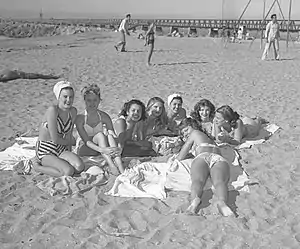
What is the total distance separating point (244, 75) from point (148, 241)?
842 cm

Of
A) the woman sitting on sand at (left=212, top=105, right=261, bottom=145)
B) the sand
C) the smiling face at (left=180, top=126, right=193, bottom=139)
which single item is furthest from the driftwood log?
the smiling face at (left=180, top=126, right=193, bottom=139)

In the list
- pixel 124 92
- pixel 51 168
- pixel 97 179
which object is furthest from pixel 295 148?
pixel 124 92

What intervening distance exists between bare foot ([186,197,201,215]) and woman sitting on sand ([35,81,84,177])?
1333 mm

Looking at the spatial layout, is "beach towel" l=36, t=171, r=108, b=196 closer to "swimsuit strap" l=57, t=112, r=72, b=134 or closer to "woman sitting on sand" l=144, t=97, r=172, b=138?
"swimsuit strap" l=57, t=112, r=72, b=134

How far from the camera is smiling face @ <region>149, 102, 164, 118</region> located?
5.34 m

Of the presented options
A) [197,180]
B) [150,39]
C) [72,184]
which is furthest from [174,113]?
[150,39]

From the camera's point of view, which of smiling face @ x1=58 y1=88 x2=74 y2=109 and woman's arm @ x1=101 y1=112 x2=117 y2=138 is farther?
woman's arm @ x1=101 y1=112 x2=117 y2=138

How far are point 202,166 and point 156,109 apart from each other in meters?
1.51

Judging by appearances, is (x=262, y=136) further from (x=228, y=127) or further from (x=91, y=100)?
(x=91, y=100)

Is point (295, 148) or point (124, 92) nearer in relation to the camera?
point (295, 148)

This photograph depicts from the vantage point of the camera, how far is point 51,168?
172 inches

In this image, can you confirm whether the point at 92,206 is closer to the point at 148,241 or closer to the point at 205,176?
the point at 148,241

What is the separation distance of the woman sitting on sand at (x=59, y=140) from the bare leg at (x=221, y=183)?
4.68ft

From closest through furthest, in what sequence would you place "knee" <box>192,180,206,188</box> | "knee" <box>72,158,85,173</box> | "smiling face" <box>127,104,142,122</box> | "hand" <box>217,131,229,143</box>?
"knee" <box>192,180,206,188</box> < "knee" <box>72,158,85,173</box> < "smiling face" <box>127,104,142,122</box> < "hand" <box>217,131,229,143</box>
